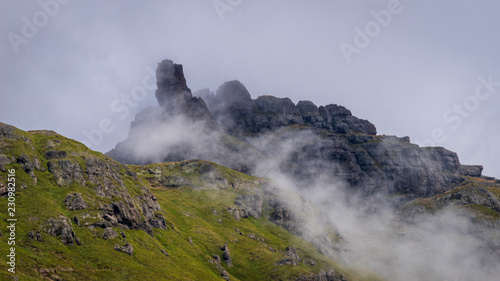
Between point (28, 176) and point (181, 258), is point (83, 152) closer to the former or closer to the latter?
point (28, 176)

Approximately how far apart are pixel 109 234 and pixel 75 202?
70.2 feet

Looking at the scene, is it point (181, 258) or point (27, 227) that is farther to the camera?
point (181, 258)

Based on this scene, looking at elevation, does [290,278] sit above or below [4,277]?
above

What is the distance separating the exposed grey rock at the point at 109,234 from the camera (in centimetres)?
13475

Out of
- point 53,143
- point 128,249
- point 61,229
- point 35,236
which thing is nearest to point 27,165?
point 53,143

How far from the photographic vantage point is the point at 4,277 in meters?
79.8

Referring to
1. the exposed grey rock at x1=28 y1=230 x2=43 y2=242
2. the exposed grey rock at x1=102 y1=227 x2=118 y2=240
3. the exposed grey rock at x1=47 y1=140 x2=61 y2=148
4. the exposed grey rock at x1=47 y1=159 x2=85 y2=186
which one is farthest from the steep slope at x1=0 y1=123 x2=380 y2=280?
the exposed grey rock at x1=47 y1=140 x2=61 y2=148

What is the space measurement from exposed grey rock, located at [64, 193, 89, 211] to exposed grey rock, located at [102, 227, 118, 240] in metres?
15.3

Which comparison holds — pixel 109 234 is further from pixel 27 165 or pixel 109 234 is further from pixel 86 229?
pixel 27 165

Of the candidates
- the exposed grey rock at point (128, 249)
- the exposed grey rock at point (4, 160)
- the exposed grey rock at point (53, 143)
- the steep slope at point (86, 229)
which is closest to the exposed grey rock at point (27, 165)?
the steep slope at point (86, 229)

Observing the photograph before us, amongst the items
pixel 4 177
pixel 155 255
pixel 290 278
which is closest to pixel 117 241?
pixel 155 255

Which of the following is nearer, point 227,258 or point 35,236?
point 35,236

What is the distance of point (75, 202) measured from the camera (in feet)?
460

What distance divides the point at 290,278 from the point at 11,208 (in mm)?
144630
